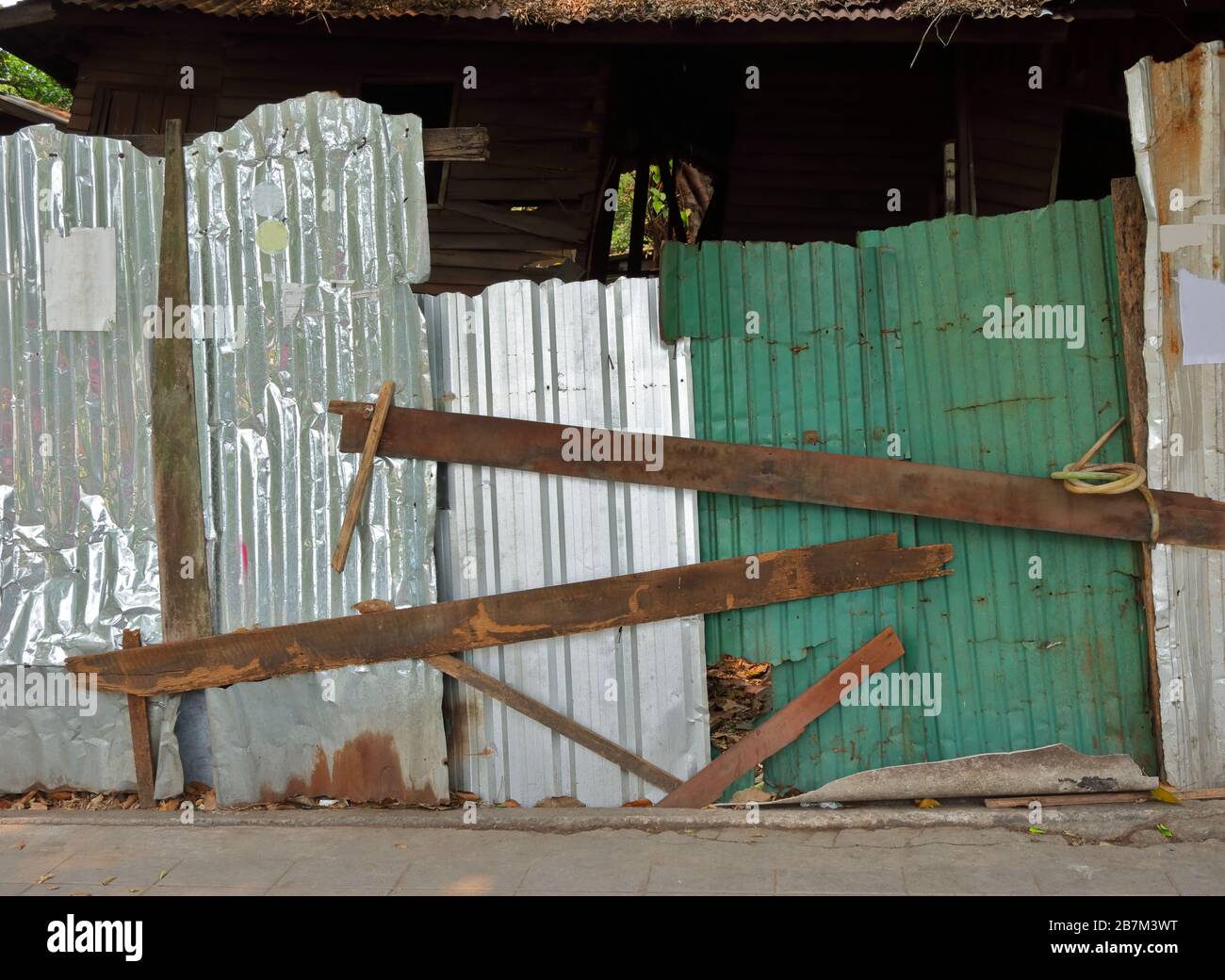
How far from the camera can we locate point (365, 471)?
4.93 metres

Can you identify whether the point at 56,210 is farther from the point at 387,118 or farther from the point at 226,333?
the point at 387,118

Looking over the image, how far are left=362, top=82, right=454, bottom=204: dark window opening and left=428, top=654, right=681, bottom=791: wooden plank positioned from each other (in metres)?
6.25

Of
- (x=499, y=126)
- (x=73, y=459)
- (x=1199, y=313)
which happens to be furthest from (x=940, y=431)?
(x=499, y=126)

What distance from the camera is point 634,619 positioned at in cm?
486

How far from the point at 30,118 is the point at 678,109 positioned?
8.19 metres

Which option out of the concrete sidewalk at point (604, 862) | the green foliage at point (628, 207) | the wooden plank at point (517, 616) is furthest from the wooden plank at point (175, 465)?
the green foliage at point (628, 207)

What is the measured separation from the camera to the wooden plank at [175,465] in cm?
511

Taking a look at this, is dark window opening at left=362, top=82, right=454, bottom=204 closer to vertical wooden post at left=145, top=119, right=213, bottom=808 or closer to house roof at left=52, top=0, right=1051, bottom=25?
house roof at left=52, top=0, right=1051, bottom=25

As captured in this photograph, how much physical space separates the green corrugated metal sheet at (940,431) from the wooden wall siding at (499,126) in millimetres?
5226

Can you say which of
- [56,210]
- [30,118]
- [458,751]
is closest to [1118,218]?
[458,751]

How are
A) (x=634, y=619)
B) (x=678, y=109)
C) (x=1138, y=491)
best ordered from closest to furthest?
(x=1138, y=491), (x=634, y=619), (x=678, y=109)

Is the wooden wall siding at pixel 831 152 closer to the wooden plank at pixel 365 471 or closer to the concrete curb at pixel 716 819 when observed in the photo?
the wooden plank at pixel 365 471

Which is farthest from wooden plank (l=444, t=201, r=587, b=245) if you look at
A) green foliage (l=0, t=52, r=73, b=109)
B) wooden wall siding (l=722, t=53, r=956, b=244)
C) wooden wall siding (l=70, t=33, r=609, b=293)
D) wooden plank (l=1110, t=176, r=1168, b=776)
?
green foliage (l=0, t=52, r=73, b=109)
